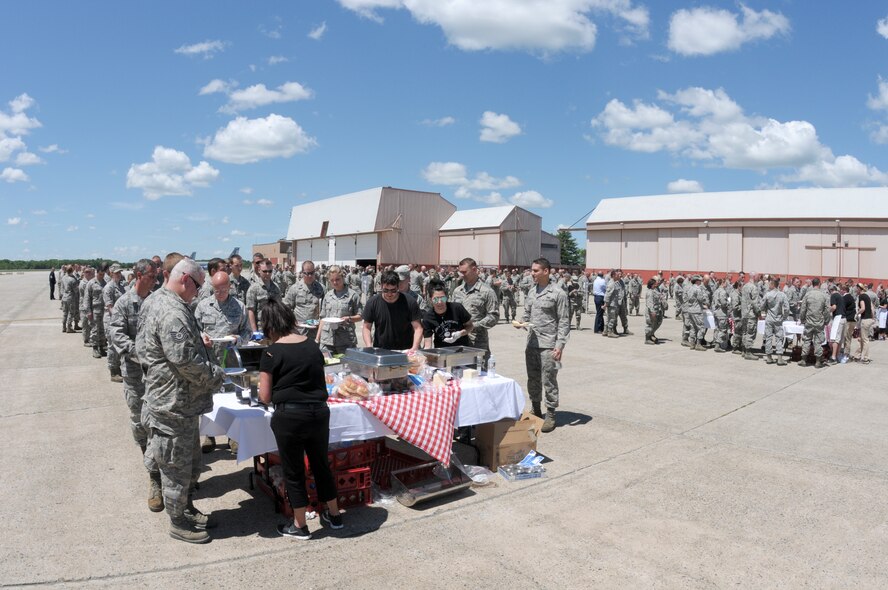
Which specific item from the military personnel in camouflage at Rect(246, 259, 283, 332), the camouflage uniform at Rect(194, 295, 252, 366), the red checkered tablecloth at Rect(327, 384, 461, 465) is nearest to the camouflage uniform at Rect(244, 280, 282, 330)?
the military personnel in camouflage at Rect(246, 259, 283, 332)

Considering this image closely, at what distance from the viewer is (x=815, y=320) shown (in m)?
12.2

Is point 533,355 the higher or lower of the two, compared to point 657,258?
lower

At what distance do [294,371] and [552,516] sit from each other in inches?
92.2

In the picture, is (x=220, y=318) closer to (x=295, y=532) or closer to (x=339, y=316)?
(x=339, y=316)

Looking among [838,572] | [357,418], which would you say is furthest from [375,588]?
[838,572]

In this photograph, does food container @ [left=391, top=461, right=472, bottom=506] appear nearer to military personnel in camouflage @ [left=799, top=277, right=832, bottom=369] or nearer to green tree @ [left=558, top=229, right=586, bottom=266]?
military personnel in camouflage @ [left=799, top=277, right=832, bottom=369]

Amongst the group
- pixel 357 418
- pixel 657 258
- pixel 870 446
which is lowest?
pixel 870 446

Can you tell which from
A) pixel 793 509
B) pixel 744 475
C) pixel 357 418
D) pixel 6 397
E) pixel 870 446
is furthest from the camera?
pixel 6 397

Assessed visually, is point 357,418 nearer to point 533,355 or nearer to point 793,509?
point 533,355

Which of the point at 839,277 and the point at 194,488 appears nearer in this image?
the point at 194,488

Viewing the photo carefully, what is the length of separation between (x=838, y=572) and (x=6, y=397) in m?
10.1

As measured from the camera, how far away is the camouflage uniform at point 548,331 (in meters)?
6.69

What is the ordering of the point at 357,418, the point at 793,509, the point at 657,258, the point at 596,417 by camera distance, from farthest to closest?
the point at 657,258, the point at 596,417, the point at 793,509, the point at 357,418

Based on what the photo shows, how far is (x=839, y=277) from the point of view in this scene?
3152cm
